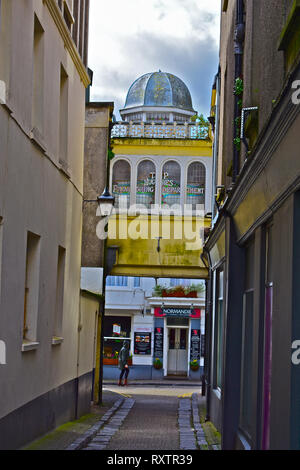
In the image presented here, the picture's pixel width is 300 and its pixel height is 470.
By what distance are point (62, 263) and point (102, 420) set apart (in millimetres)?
3623

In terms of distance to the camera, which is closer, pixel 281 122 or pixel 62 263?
pixel 281 122

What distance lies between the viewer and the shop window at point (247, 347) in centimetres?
1062

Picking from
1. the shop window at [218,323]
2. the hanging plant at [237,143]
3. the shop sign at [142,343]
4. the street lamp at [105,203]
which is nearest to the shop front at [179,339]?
the shop sign at [142,343]

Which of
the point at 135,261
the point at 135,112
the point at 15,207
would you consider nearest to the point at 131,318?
the point at 135,112

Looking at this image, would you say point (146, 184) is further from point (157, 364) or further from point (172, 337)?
point (172, 337)

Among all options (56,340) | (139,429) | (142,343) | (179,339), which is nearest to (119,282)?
(142,343)

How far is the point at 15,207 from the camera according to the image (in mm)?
9945

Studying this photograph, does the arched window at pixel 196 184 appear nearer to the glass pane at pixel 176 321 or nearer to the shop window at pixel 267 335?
the glass pane at pixel 176 321

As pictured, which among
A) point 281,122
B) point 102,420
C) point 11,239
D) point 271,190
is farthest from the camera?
point 102,420

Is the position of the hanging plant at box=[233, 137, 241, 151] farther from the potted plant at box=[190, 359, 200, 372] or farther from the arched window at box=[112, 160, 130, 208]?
the potted plant at box=[190, 359, 200, 372]

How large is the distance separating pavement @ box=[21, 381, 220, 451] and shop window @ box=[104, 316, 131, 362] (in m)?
13.8

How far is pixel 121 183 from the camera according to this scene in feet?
83.0

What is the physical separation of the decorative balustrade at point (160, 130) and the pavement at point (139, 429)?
8.19 metres

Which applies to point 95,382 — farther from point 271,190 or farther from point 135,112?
point 135,112
